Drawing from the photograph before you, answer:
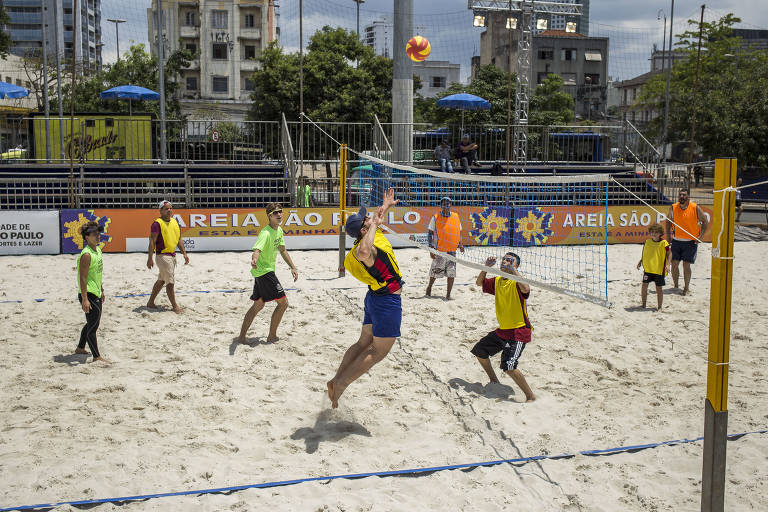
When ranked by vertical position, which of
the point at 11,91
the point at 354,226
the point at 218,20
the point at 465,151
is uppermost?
the point at 218,20

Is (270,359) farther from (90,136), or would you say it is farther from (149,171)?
(90,136)

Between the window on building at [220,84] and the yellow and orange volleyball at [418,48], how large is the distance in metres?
37.8

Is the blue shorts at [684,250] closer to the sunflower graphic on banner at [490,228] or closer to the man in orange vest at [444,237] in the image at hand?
the man in orange vest at [444,237]

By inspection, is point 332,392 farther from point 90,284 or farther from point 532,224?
point 532,224

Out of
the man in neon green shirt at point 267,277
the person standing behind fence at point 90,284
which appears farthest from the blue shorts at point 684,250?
the person standing behind fence at point 90,284

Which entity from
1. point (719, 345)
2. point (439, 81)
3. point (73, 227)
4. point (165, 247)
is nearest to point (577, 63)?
point (439, 81)

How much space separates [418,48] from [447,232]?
25.7ft

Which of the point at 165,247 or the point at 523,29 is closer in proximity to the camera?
the point at 165,247

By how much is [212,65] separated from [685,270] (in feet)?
153

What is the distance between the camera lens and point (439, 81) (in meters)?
71.8

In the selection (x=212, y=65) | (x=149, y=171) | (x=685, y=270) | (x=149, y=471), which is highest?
(x=212, y=65)

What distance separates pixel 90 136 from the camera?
1792 centimetres

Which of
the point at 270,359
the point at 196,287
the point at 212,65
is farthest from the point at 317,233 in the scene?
the point at 212,65

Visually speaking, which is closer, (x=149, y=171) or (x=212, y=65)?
(x=149, y=171)
